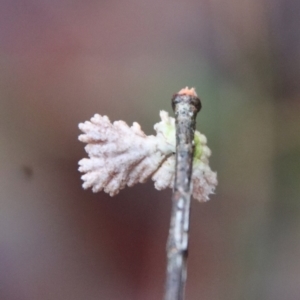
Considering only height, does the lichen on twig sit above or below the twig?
above

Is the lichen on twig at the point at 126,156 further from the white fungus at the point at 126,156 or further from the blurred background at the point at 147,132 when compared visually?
the blurred background at the point at 147,132

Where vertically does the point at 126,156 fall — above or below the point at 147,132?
below

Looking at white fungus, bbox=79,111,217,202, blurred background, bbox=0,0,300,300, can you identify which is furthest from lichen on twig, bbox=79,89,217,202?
blurred background, bbox=0,0,300,300

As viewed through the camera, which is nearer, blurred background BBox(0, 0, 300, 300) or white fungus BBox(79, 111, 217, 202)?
white fungus BBox(79, 111, 217, 202)

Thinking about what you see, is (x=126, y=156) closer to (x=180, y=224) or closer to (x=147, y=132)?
(x=180, y=224)

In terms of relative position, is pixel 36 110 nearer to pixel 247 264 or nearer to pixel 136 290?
Result: pixel 136 290

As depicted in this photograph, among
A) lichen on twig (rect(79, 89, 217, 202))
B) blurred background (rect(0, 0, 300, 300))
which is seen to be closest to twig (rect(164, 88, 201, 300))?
lichen on twig (rect(79, 89, 217, 202))

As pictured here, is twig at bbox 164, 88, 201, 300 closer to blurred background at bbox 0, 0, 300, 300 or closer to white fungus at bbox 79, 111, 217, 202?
white fungus at bbox 79, 111, 217, 202

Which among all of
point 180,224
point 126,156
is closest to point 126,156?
point 126,156

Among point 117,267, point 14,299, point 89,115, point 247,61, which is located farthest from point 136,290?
point 247,61

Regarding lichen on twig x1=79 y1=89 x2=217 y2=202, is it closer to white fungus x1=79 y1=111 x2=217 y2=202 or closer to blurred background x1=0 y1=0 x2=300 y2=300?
white fungus x1=79 y1=111 x2=217 y2=202

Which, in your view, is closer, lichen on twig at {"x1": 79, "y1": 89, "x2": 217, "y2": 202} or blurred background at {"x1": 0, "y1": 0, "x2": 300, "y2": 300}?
lichen on twig at {"x1": 79, "y1": 89, "x2": 217, "y2": 202}
